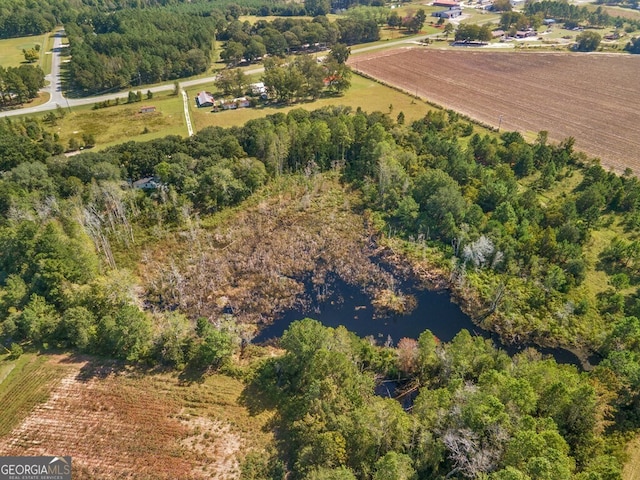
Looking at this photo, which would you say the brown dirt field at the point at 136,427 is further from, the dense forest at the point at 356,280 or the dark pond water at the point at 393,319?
the dark pond water at the point at 393,319

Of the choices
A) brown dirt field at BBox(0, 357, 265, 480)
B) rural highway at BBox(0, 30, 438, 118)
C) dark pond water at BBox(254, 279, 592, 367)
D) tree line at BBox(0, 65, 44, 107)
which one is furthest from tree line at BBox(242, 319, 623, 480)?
tree line at BBox(0, 65, 44, 107)

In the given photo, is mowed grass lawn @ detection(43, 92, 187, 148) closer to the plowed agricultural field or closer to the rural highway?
the rural highway

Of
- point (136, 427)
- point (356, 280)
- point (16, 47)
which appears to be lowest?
point (136, 427)

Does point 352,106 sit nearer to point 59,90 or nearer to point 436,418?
point 59,90

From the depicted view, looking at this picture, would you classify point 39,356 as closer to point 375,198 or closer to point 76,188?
point 76,188

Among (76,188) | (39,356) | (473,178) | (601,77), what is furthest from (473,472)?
(601,77)

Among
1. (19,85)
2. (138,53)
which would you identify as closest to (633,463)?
(19,85)

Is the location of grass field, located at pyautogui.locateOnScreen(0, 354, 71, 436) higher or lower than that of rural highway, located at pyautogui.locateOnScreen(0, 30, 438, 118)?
lower
